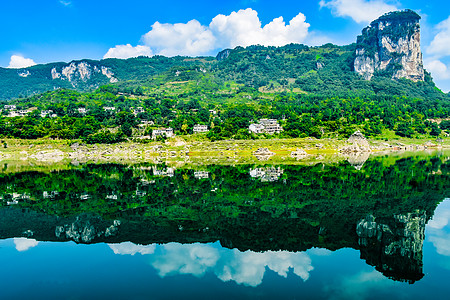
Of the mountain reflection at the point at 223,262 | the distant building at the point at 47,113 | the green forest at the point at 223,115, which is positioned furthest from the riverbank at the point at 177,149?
the mountain reflection at the point at 223,262

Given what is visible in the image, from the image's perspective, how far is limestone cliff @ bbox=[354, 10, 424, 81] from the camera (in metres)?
182

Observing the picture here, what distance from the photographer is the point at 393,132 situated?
91.2m

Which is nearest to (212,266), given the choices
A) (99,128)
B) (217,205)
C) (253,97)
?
(217,205)

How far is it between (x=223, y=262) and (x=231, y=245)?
157 cm

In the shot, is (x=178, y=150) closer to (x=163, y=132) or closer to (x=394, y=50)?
(x=163, y=132)

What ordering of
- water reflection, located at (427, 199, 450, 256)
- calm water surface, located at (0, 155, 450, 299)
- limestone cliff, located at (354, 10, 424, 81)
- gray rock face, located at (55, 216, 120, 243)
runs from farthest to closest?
limestone cliff, located at (354, 10, 424, 81) → gray rock face, located at (55, 216, 120, 243) → water reflection, located at (427, 199, 450, 256) → calm water surface, located at (0, 155, 450, 299)

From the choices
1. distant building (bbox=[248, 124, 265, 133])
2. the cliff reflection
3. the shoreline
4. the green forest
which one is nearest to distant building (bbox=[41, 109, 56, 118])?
the green forest

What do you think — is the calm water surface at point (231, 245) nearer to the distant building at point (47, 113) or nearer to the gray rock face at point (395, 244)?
the gray rock face at point (395, 244)

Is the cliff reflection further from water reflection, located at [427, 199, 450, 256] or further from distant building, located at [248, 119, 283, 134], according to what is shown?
distant building, located at [248, 119, 283, 134]

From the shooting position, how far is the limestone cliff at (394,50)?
18250 cm

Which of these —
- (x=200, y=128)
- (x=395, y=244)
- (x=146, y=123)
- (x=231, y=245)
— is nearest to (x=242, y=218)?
(x=231, y=245)

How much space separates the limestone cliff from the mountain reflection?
649ft

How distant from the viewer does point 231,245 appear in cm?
1259

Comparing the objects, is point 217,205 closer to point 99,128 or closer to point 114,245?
point 114,245
